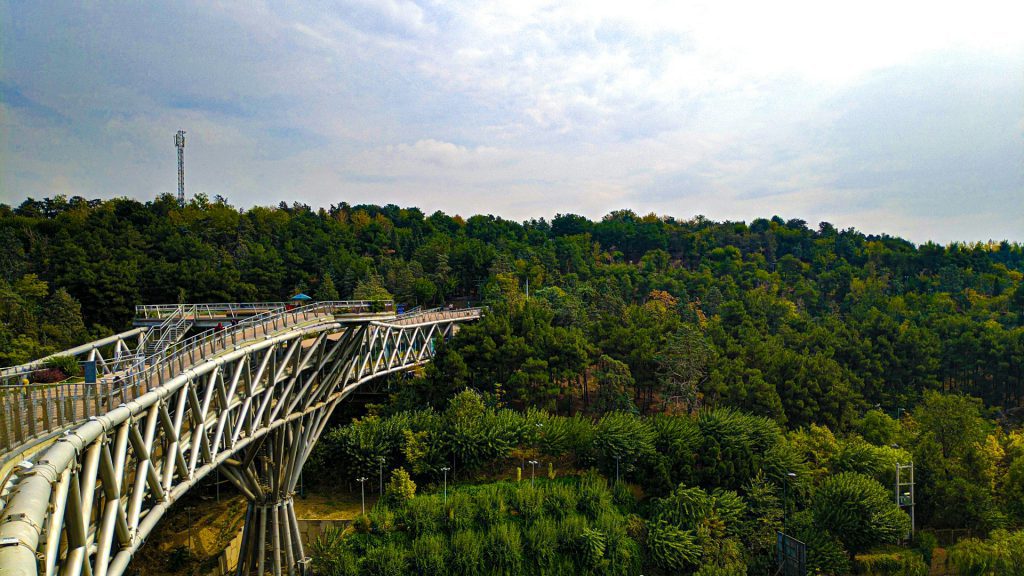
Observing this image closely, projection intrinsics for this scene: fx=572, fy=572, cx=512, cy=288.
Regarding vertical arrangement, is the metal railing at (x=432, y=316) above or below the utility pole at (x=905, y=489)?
above

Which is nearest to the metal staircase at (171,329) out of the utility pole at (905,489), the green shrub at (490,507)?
the green shrub at (490,507)

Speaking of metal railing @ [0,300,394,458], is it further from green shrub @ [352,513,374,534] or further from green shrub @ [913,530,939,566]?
green shrub @ [913,530,939,566]

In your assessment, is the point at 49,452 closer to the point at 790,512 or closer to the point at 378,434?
the point at 378,434

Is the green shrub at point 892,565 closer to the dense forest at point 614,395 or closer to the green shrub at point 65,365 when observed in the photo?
the dense forest at point 614,395

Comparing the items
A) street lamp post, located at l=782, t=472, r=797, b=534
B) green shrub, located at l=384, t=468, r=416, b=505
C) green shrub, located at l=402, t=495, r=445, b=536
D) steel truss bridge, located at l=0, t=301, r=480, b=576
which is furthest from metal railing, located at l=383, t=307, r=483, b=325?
street lamp post, located at l=782, t=472, r=797, b=534

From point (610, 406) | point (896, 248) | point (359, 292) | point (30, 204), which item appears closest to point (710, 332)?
point (610, 406)

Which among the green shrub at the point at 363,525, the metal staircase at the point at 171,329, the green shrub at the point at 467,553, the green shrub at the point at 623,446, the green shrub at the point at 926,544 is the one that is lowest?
the green shrub at the point at 926,544
